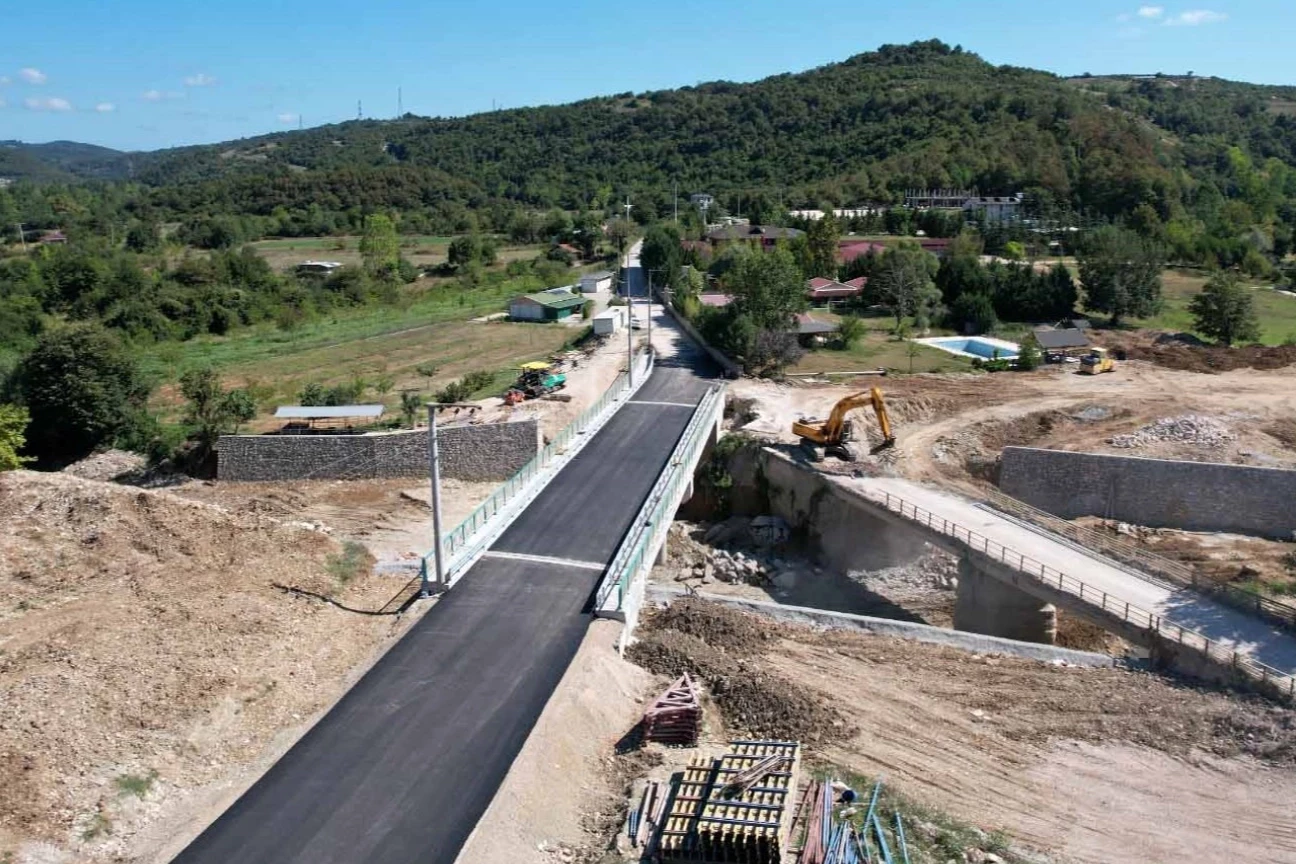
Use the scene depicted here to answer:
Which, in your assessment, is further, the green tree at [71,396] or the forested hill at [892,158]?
the forested hill at [892,158]

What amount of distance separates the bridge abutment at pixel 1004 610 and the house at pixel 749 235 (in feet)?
209

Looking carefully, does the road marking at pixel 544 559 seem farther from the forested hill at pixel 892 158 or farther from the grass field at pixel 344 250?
the forested hill at pixel 892 158

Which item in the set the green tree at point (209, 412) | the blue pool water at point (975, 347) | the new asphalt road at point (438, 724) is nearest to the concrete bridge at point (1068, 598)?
the new asphalt road at point (438, 724)

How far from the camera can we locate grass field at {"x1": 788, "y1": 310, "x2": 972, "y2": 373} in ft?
177

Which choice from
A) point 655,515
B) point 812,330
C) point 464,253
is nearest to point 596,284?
point 464,253

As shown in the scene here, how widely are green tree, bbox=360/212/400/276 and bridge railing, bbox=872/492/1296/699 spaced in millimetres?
77141

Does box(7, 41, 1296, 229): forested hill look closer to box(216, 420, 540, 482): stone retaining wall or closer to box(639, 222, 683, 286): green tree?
box(639, 222, 683, 286): green tree

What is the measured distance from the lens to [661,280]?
3226 inches

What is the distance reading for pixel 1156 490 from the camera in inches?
1481

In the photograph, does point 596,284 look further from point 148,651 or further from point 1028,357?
point 148,651

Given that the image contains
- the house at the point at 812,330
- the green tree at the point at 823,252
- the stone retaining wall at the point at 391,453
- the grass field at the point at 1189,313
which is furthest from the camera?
the green tree at the point at 823,252

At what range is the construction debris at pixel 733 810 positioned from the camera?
1592cm

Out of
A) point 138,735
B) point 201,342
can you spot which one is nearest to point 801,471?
point 138,735

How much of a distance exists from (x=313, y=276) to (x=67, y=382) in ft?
184
